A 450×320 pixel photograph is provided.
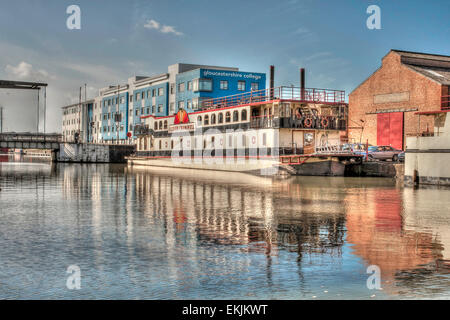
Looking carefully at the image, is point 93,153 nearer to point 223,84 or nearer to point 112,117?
point 112,117

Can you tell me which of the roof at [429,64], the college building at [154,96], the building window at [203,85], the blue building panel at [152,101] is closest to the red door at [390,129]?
the roof at [429,64]

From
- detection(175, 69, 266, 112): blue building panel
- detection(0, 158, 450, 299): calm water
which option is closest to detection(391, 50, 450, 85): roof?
detection(175, 69, 266, 112): blue building panel

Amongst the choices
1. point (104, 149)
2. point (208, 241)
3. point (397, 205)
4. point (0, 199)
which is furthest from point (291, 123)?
point (104, 149)

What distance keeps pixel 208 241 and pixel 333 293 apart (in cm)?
410

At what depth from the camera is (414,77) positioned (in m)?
48.8

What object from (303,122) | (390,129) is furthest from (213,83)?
(303,122)

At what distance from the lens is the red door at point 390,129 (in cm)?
5012

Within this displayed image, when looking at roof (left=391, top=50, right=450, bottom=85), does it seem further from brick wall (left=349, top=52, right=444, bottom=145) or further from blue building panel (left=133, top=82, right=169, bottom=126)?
blue building panel (left=133, top=82, right=169, bottom=126)

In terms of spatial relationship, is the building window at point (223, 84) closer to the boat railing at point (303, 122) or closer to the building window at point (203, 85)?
→ the building window at point (203, 85)

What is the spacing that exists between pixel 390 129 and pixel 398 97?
127 inches

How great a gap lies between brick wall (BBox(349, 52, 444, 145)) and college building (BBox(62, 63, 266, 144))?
1664cm

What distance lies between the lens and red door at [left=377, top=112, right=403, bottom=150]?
50.1m
